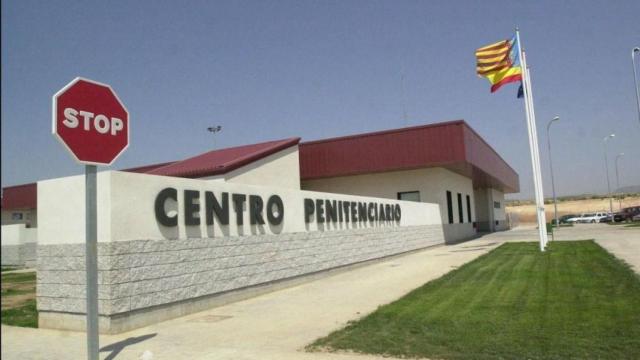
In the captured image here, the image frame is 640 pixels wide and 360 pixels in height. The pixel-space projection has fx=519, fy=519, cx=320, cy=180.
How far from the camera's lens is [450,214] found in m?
32.5

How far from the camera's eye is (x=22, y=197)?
3922cm

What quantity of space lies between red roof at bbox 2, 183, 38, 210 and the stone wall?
31722 mm

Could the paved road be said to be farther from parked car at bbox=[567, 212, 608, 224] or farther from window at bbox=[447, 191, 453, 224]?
parked car at bbox=[567, 212, 608, 224]

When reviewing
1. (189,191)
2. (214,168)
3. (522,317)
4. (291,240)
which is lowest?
(522,317)

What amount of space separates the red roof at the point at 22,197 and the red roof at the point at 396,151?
21908 millimetres

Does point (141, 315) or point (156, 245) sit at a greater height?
point (156, 245)

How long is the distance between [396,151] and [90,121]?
75.1 ft

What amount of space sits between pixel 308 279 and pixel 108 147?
390 inches

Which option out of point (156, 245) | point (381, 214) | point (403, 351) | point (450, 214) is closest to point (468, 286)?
point (403, 351)

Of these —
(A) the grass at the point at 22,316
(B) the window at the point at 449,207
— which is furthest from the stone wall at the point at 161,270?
(B) the window at the point at 449,207

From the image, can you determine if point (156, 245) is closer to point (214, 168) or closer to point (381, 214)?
point (214, 168)

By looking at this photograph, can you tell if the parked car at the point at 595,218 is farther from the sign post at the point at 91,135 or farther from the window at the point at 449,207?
the sign post at the point at 91,135

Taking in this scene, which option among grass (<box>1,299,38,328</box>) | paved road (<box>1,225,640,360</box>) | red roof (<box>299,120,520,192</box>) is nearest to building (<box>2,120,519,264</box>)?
red roof (<box>299,120,520,192</box>)

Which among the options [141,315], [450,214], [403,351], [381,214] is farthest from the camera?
[450,214]
